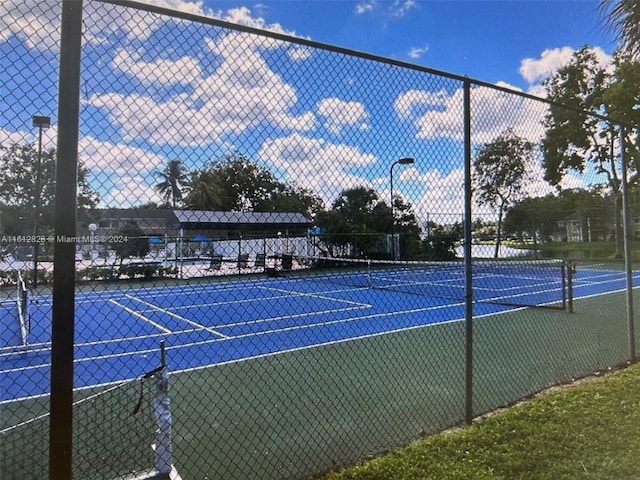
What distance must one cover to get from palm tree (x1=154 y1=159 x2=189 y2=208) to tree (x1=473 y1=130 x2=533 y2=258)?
335cm

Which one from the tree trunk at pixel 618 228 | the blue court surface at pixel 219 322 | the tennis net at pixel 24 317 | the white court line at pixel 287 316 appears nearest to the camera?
the blue court surface at pixel 219 322

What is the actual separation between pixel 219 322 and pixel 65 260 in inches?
359

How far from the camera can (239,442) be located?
3904 millimetres

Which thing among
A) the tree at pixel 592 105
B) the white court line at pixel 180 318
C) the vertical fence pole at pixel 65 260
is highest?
the tree at pixel 592 105

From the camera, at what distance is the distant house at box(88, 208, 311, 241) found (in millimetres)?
2650

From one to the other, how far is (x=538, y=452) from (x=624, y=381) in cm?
220

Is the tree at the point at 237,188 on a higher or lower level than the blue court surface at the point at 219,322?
higher

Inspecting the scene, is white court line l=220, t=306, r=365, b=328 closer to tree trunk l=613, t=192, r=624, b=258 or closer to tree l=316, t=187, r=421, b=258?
tree l=316, t=187, r=421, b=258

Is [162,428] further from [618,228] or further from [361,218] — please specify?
[618,228]

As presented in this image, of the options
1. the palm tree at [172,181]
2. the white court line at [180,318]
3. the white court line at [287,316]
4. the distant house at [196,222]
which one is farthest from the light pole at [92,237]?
the white court line at [287,316]

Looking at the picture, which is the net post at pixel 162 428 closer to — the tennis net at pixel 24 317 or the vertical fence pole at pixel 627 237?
the vertical fence pole at pixel 627 237

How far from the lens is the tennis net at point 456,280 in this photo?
11966 millimetres

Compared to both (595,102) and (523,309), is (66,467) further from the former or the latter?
(595,102)

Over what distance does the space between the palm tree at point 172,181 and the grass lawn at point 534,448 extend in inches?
82.2
